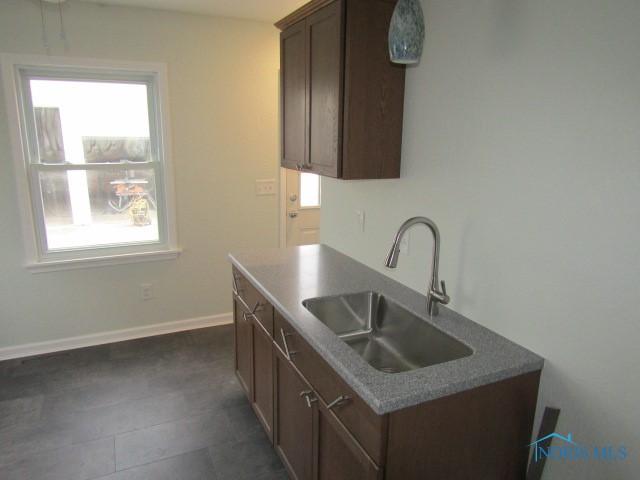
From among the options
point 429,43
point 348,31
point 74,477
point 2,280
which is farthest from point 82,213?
point 429,43

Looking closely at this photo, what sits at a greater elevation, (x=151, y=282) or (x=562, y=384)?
(x=562, y=384)

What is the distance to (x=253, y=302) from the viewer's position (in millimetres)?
2285

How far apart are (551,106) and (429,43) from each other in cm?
72

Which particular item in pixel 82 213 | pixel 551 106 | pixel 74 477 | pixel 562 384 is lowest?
pixel 74 477

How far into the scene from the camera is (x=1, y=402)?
269 cm

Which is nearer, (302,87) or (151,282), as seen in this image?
(302,87)

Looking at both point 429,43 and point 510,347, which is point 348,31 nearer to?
point 429,43

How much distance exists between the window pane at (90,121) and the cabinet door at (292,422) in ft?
7.31

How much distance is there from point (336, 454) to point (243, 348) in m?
1.21

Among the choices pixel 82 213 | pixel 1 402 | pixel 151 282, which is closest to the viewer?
pixel 1 402

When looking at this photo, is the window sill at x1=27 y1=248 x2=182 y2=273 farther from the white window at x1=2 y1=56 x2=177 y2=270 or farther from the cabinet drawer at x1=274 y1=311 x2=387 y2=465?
the cabinet drawer at x1=274 y1=311 x2=387 y2=465

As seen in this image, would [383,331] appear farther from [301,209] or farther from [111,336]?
[111,336]

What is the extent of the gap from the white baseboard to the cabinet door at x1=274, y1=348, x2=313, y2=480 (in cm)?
187

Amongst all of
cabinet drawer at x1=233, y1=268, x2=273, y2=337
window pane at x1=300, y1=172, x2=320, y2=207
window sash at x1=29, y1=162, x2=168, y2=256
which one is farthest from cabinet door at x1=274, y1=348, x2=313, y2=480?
window pane at x1=300, y1=172, x2=320, y2=207
